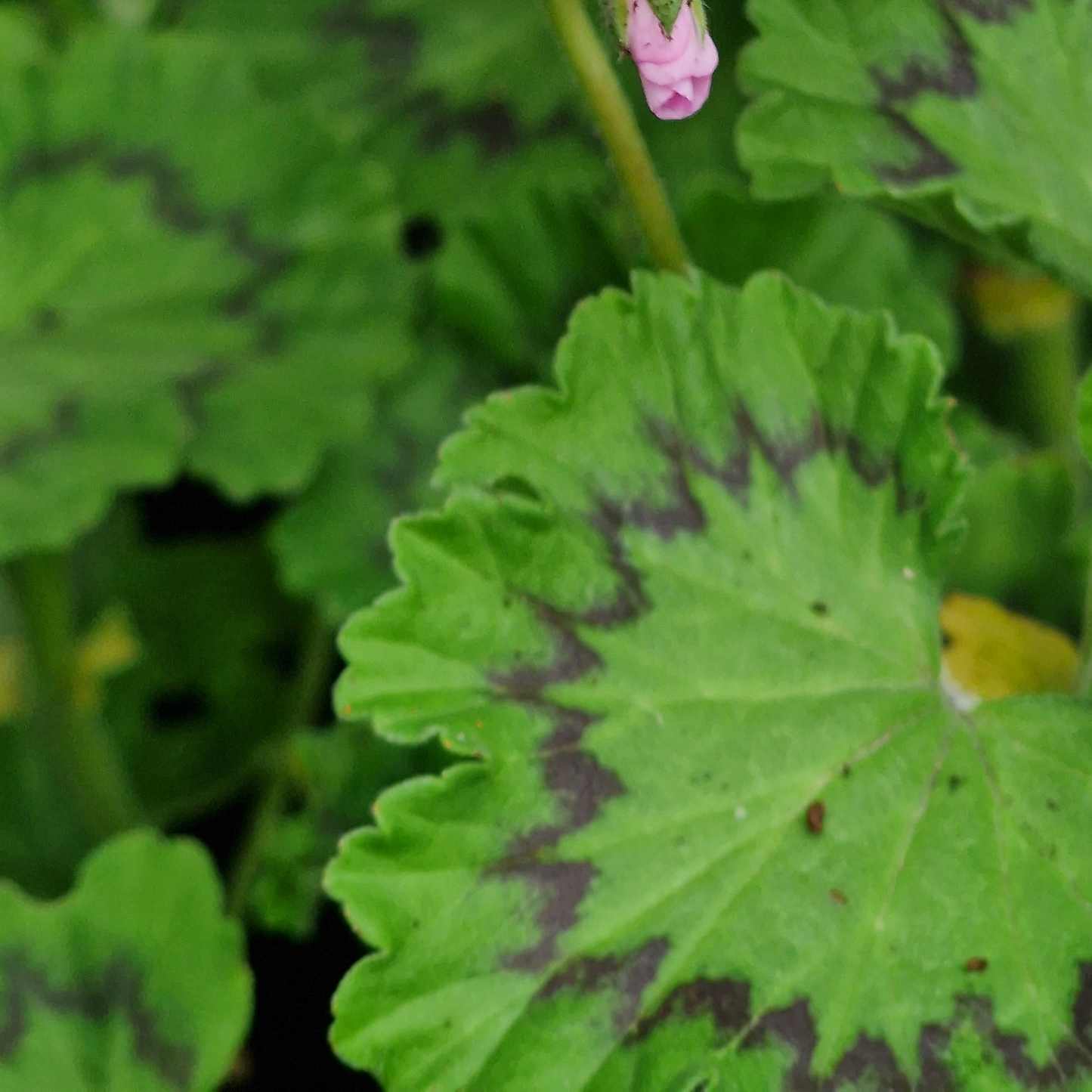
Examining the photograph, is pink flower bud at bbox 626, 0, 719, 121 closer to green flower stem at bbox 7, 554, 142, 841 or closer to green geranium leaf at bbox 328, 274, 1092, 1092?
green geranium leaf at bbox 328, 274, 1092, 1092

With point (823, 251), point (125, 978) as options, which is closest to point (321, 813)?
point (125, 978)

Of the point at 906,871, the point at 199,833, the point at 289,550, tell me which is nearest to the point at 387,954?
the point at 906,871

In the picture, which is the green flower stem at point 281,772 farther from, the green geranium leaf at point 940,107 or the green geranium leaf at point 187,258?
the green geranium leaf at point 940,107

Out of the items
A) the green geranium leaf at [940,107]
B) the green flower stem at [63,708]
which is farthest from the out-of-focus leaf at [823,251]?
the green flower stem at [63,708]

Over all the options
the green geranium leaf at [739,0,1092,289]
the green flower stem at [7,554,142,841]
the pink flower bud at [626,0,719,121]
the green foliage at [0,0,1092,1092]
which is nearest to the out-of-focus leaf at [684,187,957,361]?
the green foliage at [0,0,1092,1092]

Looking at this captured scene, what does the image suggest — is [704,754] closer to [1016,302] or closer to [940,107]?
[940,107]

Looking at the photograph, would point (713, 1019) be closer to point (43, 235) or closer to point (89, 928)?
point (89, 928)

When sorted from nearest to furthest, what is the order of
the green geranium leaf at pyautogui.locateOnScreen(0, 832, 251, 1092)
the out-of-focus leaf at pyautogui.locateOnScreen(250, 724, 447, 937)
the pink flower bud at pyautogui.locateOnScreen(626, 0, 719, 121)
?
the pink flower bud at pyautogui.locateOnScreen(626, 0, 719, 121) → the green geranium leaf at pyautogui.locateOnScreen(0, 832, 251, 1092) → the out-of-focus leaf at pyautogui.locateOnScreen(250, 724, 447, 937)
